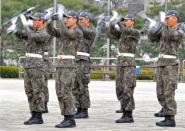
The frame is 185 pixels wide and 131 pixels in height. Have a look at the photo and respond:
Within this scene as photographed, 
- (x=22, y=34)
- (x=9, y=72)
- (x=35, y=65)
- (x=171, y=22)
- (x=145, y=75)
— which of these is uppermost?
(x=171, y=22)

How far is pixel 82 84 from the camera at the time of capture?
12.6 metres

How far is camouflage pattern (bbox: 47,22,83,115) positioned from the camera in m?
10.6

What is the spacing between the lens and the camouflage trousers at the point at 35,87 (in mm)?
11133

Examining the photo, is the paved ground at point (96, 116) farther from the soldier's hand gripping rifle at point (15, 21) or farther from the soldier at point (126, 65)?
the soldier's hand gripping rifle at point (15, 21)

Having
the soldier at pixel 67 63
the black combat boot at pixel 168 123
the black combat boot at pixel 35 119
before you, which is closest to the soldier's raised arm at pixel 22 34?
the soldier at pixel 67 63

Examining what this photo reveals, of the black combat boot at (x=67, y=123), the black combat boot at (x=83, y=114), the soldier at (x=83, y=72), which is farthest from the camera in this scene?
the soldier at (x=83, y=72)

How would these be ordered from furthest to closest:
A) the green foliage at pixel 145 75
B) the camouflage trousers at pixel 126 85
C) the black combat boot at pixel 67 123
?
the green foliage at pixel 145 75 → the camouflage trousers at pixel 126 85 → the black combat boot at pixel 67 123

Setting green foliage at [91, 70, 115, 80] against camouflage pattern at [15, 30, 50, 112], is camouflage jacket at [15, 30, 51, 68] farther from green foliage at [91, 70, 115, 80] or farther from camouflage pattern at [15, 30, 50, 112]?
green foliage at [91, 70, 115, 80]

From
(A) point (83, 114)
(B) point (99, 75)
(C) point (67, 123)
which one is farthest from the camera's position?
(B) point (99, 75)

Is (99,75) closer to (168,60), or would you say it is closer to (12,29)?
(12,29)

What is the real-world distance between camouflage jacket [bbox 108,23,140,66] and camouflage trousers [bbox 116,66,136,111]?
13 cm

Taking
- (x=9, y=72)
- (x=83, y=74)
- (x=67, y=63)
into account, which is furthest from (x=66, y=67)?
(x=9, y=72)

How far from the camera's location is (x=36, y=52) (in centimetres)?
1127

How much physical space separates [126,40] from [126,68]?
1.75 ft
